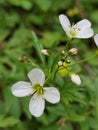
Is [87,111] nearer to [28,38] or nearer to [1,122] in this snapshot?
[1,122]

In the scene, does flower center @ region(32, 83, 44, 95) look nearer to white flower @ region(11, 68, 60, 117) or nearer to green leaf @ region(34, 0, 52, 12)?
white flower @ region(11, 68, 60, 117)

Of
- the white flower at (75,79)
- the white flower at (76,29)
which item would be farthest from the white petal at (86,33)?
the white flower at (75,79)

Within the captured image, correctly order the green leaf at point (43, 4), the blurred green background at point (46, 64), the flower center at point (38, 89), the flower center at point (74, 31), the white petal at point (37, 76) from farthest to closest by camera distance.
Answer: the green leaf at point (43, 4) → the blurred green background at point (46, 64) → the flower center at point (74, 31) → the flower center at point (38, 89) → the white petal at point (37, 76)

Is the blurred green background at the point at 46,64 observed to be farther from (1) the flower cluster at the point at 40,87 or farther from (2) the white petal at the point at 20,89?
(2) the white petal at the point at 20,89

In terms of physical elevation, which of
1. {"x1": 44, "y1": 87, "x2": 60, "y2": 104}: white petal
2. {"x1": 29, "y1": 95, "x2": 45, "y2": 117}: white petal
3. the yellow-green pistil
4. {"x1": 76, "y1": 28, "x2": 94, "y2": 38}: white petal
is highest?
the yellow-green pistil

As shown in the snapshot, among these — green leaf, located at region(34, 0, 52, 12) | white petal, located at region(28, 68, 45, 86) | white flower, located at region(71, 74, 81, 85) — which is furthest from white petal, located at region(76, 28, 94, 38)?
green leaf, located at region(34, 0, 52, 12)

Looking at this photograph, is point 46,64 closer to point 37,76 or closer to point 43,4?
point 37,76

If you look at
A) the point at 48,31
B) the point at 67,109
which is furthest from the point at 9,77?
the point at 48,31
